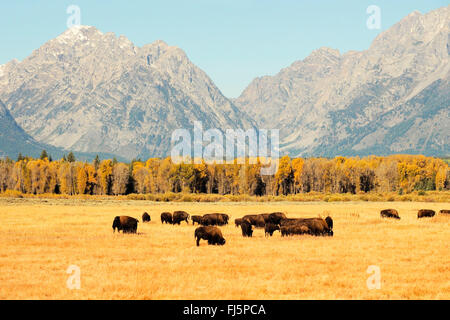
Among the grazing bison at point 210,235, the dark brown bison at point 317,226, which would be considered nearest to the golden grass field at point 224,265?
the grazing bison at point 210,235

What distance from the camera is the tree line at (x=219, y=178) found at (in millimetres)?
146375

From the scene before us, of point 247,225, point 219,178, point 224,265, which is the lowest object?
point 224,265

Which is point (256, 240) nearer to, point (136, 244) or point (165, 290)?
point (136, 244)

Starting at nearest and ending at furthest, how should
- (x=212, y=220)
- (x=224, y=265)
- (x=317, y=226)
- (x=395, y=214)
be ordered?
(x=224, y=265)
(x=317, y=226)
(x=212, y=220)
(x=395, y=214)

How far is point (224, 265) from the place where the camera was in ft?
74.1

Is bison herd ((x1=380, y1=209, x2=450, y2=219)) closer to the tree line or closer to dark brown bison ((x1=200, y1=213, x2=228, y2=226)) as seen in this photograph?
dark brown bison ((x1=200, y1=213, x2=228, y2=226))

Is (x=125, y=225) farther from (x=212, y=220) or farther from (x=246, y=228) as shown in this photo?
(x=212, y=220)

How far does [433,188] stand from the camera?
162875 millimetres

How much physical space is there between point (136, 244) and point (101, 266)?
7.74m

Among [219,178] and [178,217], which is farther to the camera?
[219,178]

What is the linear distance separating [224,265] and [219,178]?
5125 inches

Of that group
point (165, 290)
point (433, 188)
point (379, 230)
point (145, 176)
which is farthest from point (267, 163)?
point (165, 290)

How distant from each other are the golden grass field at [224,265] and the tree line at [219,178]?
360 ft

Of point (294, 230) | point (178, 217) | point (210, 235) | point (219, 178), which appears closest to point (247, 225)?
point (294, 230)
